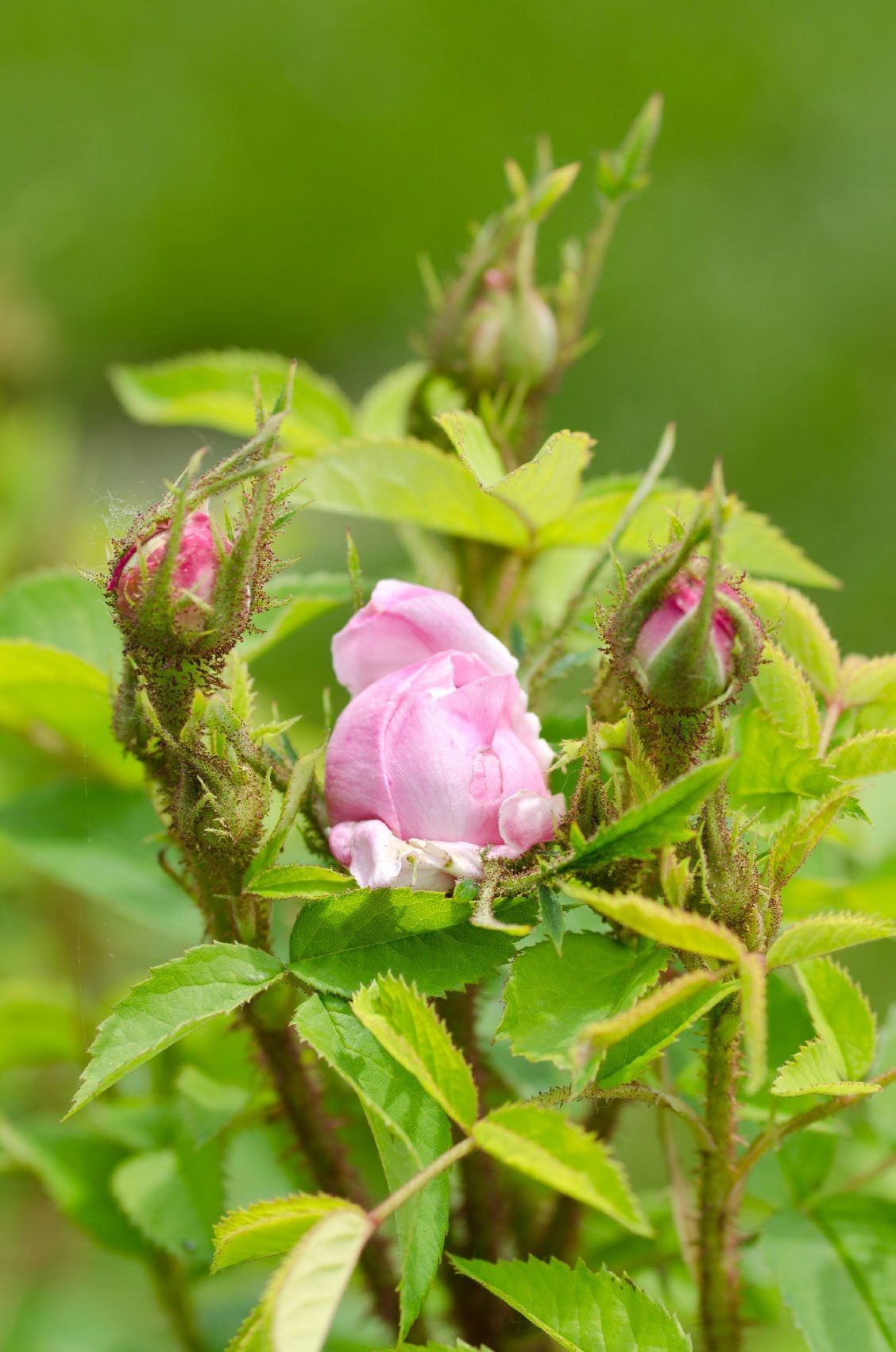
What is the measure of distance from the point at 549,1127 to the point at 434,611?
0.23 metres

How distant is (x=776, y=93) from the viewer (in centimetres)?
410

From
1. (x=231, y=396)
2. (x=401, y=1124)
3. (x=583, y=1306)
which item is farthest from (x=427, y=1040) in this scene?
(x=231, y=396)

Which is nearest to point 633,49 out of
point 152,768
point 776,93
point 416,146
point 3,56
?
point 776,93

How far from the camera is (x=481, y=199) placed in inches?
167

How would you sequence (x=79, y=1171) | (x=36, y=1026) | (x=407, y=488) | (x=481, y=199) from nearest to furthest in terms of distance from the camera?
(x=407, y=488) → (x=79, y=1171) → (x=36, y=1026) → (x=481, y=199)

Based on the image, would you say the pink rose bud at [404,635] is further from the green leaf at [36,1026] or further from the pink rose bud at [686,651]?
the green leaf at [36,1026]

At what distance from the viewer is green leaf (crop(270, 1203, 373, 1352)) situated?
424 mm

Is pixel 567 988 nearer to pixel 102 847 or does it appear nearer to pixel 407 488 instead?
pixel 407 488

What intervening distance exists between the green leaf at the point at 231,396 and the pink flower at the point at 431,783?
0.40 metres

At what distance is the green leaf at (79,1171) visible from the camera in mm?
834

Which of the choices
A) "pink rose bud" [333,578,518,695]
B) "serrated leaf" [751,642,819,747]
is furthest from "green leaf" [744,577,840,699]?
"pink rose bud" [333,578,518,695]

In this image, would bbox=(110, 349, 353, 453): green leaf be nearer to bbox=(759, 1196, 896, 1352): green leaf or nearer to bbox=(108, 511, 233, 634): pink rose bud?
bbox=(108, 511, 233, 634): pink rose bud

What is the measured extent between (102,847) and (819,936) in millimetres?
537

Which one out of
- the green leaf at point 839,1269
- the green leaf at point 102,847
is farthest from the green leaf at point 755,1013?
the green leaf at point 102,847
